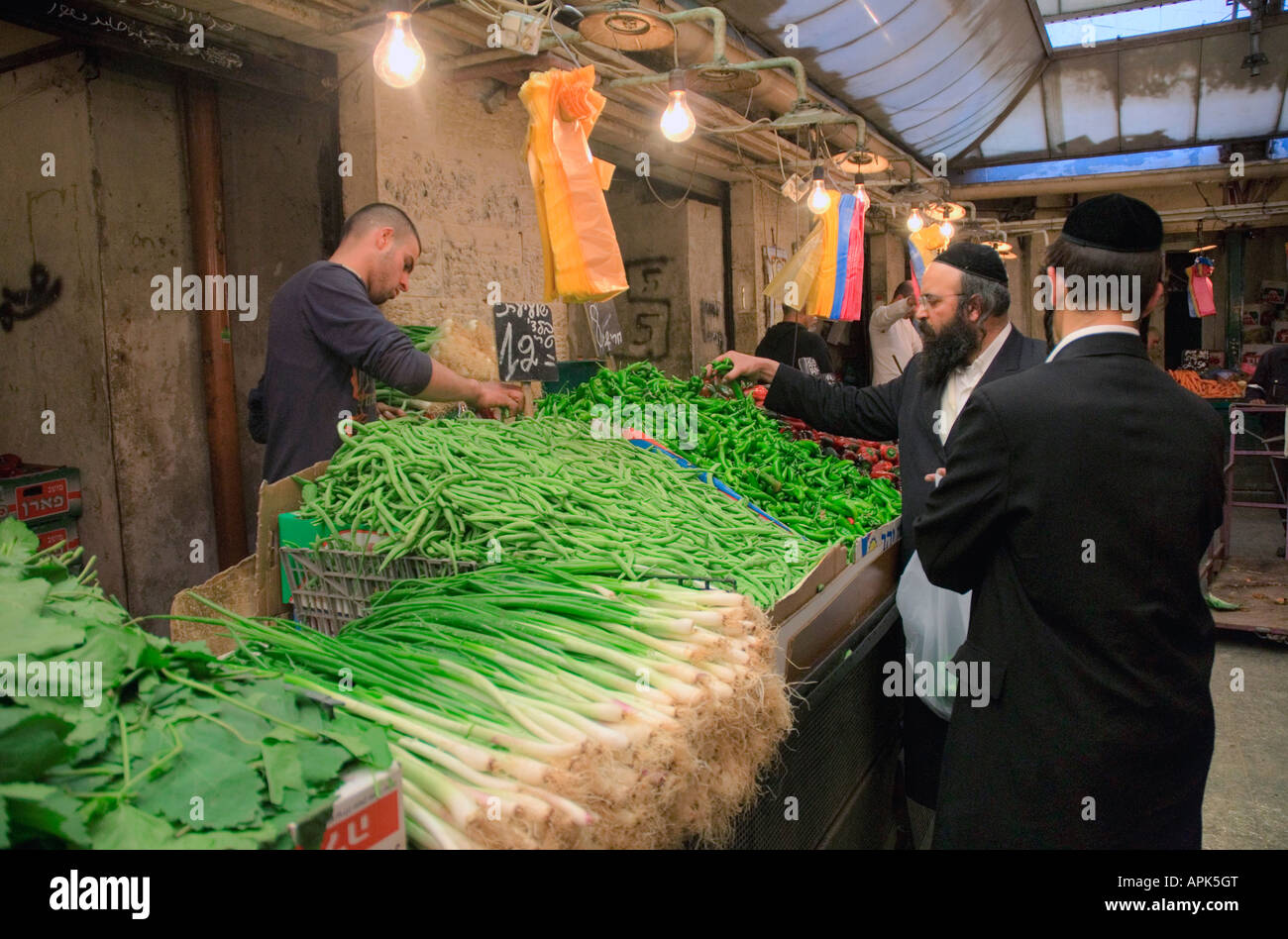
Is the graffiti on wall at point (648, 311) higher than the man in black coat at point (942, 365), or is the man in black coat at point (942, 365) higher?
the graffiti on wall at point (648, 311)

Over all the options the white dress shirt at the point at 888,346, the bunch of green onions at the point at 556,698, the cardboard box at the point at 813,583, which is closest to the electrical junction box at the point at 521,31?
the cardboard box at the point at 813,583

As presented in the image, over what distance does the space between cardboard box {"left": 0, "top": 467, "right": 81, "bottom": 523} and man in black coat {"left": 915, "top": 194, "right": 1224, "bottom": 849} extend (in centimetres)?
496

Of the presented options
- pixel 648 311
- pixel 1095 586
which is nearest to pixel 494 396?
pixel 1095 586

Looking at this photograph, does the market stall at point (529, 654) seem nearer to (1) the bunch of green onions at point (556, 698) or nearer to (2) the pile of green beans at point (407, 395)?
(1) the bunch of green onions at point (556, 698)

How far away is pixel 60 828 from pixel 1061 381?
84.1 inches

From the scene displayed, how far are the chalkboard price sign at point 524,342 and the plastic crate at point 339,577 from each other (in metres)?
1.43

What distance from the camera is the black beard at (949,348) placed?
3543 millimetres

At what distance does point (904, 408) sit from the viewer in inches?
150

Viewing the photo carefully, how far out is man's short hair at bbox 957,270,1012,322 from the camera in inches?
139

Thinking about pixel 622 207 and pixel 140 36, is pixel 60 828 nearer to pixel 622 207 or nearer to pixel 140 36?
pixel 140 36

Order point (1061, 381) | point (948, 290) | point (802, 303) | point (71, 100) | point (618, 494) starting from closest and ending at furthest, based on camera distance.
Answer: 1. point (1061, 381)
2. point (618, 494)
3. point (948, 290)
4. point (71, 100)
5. point (802, 303)

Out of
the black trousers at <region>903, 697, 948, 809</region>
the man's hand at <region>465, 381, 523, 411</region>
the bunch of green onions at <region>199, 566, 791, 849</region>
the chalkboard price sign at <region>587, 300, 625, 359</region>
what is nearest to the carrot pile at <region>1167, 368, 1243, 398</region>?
the chalkboard price sign at <region>587, 300, 625, 359</region>

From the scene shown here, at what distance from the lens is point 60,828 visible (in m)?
1.11
